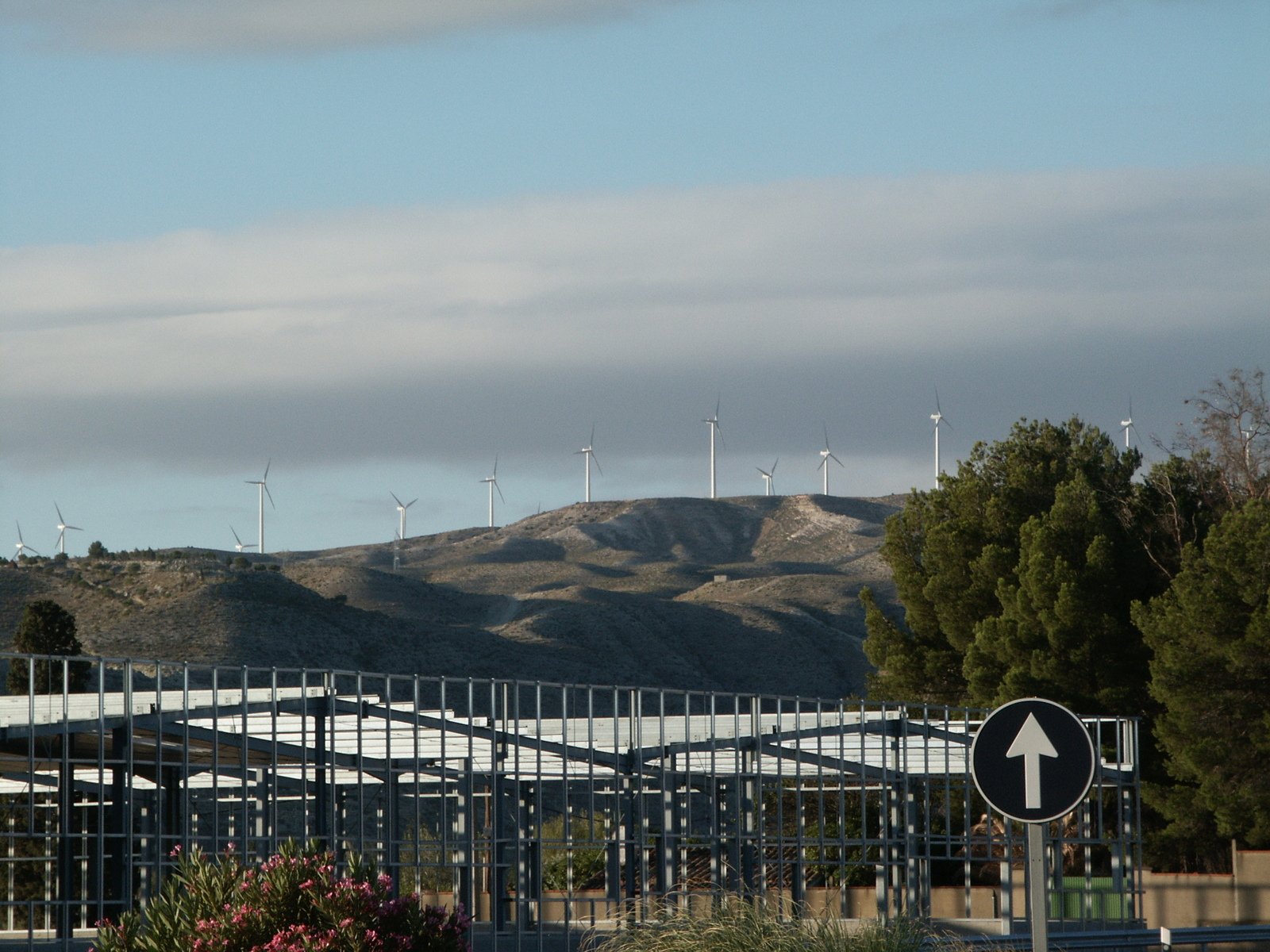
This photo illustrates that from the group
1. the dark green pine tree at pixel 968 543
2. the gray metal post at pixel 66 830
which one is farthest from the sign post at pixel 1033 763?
the dark green pine tree at pixel 968 543

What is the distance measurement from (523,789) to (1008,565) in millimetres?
12831

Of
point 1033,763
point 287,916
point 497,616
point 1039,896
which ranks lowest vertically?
point 287,916

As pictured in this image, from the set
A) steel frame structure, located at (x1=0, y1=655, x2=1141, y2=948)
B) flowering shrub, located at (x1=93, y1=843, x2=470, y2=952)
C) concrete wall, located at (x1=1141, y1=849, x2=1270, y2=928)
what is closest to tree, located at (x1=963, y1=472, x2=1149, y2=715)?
steel frame structure, located at (x1=0, y1=655, x2=1141, y2=948)

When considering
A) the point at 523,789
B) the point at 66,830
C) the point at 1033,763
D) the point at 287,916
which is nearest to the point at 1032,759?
the point at 1033,763

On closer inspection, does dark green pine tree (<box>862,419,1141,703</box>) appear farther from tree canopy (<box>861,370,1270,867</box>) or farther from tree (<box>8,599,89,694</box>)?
tree (<box>8,599,89,694</box>)

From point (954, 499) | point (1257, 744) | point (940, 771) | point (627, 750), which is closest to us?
point (627, 750)

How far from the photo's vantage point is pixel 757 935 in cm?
1306

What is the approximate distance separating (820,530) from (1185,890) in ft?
388

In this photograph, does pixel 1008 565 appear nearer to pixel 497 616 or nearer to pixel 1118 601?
pixel 1118 601

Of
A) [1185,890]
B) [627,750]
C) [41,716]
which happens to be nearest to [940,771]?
[1185,890]

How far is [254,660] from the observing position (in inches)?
2798

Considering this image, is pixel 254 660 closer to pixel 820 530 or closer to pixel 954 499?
pixel 954 499

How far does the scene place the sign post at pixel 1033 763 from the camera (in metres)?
11.8

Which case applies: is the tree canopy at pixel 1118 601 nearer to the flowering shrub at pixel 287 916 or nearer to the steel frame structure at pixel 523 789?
the steel frame structure at pixel 523 789
